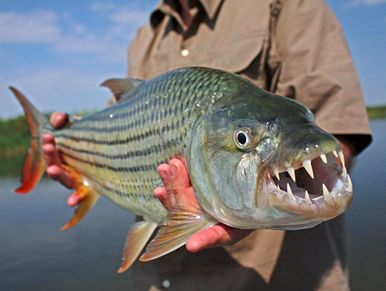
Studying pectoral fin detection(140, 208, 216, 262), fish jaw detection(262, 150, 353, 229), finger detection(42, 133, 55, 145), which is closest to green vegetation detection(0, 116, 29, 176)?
finger detection(42, 133, 55, 145)

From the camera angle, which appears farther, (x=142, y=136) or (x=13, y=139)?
(x=13, y=139)

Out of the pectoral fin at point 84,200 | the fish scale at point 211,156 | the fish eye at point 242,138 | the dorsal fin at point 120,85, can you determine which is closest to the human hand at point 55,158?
the pectoral fin at point 84,200

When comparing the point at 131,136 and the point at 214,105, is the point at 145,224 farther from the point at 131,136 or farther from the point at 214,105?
the point at 214,105

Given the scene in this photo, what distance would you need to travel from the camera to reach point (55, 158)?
341 cm

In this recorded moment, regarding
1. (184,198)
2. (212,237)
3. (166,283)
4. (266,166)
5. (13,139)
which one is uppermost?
(266,166)

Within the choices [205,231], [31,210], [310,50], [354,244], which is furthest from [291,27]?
[31,210]

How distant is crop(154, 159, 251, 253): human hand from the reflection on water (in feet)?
12.0

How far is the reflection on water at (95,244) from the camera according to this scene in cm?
641

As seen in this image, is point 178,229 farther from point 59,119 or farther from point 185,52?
point 59,119

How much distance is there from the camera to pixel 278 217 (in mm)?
1628

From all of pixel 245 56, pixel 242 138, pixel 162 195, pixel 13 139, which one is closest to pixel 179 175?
pixel 162 195

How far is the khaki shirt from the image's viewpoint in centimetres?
254

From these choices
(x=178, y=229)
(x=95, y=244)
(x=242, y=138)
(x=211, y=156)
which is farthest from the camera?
(x=95, y=244)

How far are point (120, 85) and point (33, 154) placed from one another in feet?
3.57
